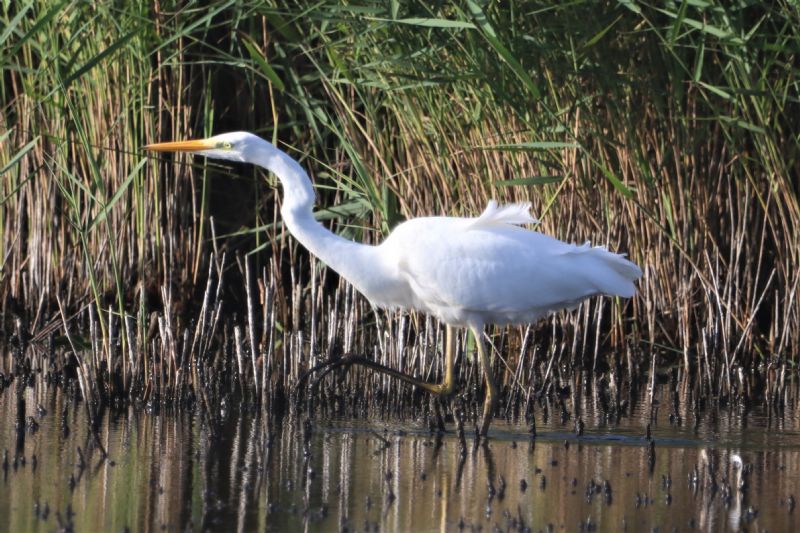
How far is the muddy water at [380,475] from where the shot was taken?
398cm

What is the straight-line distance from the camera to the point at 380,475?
4.63 metres

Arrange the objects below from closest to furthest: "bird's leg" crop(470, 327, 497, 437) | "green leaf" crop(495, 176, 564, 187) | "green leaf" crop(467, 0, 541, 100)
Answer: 1. "bird's leg" crop(470, 327, 497, 437)
2. "green leaf" crop(467, 0, 541, 100)
3. "green leaf" crop(495, 176, 564, 187)

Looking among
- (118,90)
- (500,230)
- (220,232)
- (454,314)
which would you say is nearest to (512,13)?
(500,230)

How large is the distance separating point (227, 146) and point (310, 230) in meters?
0.51

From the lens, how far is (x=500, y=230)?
5750 mm

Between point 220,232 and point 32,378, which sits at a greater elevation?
point 220,232

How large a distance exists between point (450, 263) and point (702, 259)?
208 centimetres

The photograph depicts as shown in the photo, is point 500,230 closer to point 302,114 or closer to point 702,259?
point 702,259

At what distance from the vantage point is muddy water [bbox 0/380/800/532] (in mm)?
3979

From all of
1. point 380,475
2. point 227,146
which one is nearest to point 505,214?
point 227,146

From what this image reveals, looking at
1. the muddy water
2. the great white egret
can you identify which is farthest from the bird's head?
the muddy water

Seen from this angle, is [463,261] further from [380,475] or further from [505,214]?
[380,475]

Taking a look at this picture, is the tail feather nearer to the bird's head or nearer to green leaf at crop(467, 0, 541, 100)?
green leaf at crop(467, 0, 541, 100)

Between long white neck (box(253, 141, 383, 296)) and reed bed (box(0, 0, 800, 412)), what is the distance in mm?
546
